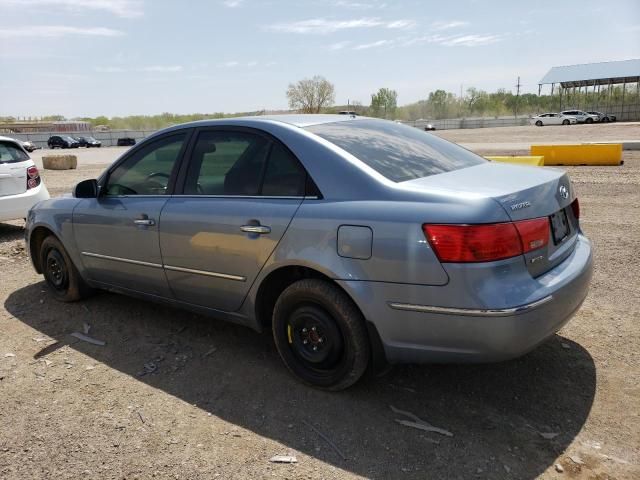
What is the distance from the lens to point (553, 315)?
2.69 metres

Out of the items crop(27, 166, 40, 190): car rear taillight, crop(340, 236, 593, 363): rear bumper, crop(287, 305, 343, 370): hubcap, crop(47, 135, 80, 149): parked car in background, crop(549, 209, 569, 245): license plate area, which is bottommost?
crop(287, 305, 343, 370): hubcap

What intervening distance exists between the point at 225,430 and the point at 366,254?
1.24 meters

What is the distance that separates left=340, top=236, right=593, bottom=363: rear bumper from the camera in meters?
2.50

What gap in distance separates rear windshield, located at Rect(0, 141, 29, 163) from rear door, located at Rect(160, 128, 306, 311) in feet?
17.1

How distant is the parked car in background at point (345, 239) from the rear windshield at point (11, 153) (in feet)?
14.0

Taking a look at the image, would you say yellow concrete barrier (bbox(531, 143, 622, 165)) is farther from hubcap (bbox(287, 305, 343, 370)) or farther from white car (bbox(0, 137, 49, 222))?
hubcap (bbox(287, 305, 343, 370))

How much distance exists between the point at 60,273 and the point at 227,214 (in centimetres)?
251

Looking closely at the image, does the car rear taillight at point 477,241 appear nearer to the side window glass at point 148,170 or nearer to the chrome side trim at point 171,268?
the chrome side trim at point 171,268

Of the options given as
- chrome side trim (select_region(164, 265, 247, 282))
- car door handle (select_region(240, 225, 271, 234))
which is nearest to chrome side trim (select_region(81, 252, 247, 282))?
chrome side trim (select_region(164, 265, 247, 282))

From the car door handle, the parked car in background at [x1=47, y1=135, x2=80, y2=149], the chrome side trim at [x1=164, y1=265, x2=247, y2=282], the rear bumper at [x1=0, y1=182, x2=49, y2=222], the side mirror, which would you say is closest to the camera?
the car door handle

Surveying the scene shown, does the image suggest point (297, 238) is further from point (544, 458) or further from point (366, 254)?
point (544, 458)

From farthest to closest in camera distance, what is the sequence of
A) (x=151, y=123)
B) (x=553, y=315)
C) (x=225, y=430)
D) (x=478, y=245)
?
(x=151, y=123) → (x=225, y=430) → (x=553, y=315) → (x=478, y=245)

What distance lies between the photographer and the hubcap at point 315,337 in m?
3.01

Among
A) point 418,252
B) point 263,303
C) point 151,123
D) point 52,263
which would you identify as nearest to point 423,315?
point 418,252
